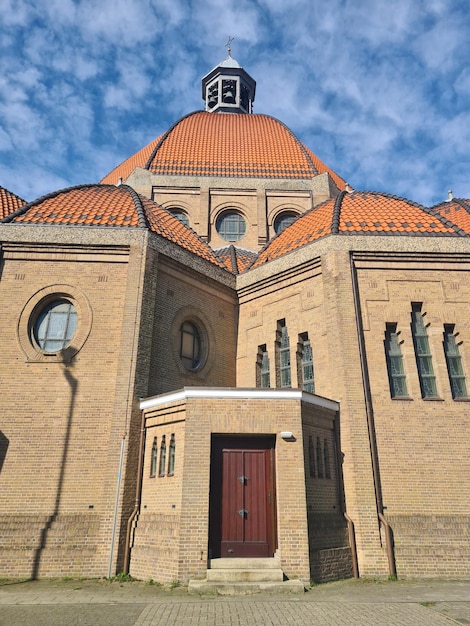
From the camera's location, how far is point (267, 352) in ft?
48.3

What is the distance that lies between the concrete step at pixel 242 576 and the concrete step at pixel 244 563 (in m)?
0.20

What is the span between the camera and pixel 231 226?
21.5 meters

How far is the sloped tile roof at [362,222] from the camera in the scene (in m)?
14.1

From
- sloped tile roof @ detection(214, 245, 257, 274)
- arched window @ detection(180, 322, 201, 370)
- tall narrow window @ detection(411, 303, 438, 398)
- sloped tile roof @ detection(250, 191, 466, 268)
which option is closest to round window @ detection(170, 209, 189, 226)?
sloped tile roof @ detection(214, 245, 257, 274)

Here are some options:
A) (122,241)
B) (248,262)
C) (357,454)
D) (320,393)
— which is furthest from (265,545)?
(248,262)

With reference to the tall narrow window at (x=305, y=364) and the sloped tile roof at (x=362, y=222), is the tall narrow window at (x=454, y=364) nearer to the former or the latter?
the sloped tile roof at (x=362, y=222)

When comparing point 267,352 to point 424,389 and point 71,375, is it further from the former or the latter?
point 71,375

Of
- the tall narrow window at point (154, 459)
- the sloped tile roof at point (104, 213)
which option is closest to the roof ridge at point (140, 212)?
the sloped tile roof at point (104, 213)

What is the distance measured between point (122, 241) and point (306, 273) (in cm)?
565

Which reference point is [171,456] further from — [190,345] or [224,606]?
[190,345]

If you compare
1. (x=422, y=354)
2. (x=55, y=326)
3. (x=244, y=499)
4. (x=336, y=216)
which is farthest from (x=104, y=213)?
(x=422, y=354)

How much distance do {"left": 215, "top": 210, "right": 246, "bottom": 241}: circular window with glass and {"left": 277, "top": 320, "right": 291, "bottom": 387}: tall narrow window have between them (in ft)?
26.0

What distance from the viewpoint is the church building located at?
9.91 m

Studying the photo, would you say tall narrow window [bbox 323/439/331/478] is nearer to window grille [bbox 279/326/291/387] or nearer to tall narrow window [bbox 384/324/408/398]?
tall narrow window [bbox 384/324/408/398]
